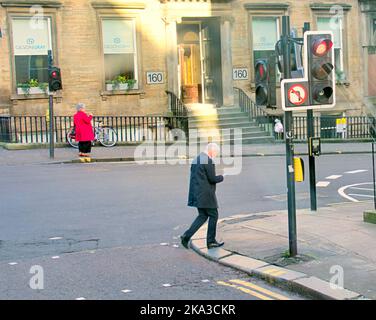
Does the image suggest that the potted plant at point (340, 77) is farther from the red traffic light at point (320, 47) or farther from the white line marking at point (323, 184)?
the red traffic light at point (320, 47)

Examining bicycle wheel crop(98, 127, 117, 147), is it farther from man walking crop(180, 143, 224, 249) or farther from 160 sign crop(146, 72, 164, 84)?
man walking crop(180, 143, 224, 249)

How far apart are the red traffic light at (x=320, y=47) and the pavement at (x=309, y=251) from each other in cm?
266

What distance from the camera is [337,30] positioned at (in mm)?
28984

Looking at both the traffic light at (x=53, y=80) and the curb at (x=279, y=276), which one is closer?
the curb at (x=279, y=276)

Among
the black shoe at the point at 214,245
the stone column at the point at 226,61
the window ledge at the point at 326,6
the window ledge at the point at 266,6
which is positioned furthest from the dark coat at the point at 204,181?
the window ledge at the point at 326,6

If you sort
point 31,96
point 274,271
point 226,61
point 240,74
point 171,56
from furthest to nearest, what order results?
point 240,74 < point 226,61 < point 171,56 < point 31,96 < point 274,271

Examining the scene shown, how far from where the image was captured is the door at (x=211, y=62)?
2639cm

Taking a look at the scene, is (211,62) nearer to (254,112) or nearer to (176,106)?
(254,112)

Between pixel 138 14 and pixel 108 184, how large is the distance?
12.4 m

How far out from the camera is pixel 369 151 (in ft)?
75.4

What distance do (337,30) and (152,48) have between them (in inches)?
383

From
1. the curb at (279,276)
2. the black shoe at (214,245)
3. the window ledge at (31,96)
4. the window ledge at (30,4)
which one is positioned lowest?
the curb at (279,276)

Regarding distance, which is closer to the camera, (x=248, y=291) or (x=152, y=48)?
(x=248, y=291)

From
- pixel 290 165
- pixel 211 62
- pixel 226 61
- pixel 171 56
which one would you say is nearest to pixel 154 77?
pixel 171 56
